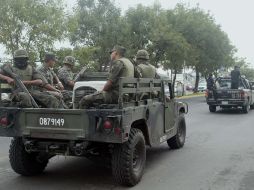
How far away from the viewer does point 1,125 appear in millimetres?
6656

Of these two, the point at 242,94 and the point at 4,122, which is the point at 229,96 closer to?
the point at 242,94

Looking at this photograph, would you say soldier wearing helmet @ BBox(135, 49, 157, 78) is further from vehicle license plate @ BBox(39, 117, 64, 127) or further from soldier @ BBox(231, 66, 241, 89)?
soldier @ BBox(231, 66, 241, 89)

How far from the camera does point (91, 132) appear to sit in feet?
20.3

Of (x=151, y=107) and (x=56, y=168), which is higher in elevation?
(x=151, y=107)

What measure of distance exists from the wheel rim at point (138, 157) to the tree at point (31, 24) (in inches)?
646

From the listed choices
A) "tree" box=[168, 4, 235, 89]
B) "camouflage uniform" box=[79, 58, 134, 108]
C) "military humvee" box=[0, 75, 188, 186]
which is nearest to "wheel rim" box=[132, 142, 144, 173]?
"military humvee" box=[0, 75, 188, 186]

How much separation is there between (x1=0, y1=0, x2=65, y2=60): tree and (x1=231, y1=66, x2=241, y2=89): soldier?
8799mm

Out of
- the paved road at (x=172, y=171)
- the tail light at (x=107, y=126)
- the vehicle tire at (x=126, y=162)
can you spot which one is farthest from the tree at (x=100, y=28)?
the tail light at (x=107, y=126)

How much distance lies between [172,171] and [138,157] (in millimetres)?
970

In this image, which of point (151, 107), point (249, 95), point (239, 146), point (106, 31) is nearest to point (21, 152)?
point (151, 107)

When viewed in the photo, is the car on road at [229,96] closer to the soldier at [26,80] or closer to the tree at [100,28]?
the soldier at [26,80]

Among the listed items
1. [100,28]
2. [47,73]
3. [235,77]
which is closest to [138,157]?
[47,73]

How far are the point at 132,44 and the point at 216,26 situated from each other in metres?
14.6

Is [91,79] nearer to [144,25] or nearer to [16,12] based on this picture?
[16,12]
